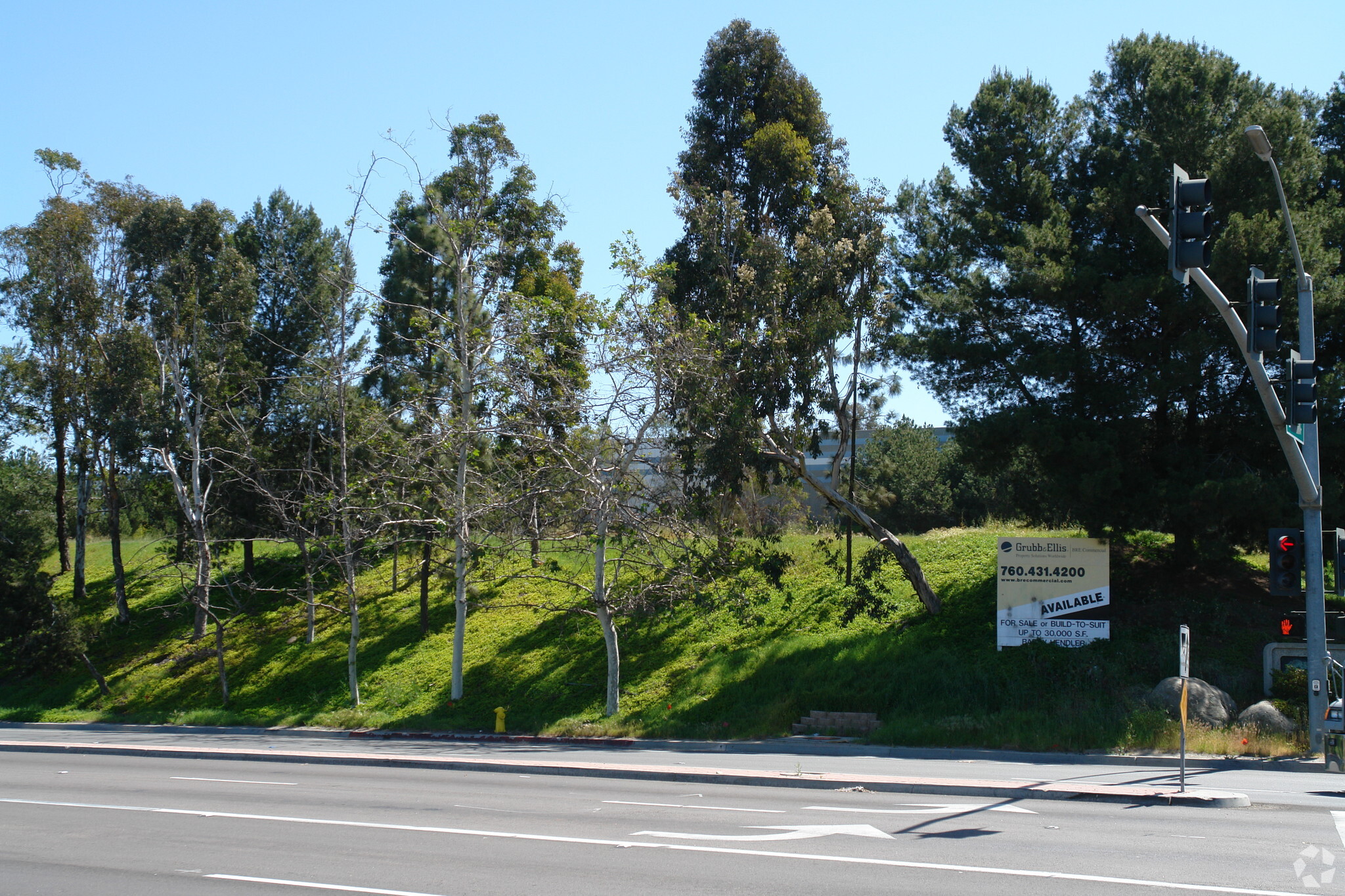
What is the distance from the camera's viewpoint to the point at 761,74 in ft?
89.0

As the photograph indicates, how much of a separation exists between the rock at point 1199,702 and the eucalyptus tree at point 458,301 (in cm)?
1448

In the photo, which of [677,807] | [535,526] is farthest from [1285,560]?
[535,526]

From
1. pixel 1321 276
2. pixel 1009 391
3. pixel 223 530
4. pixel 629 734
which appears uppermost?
pixel 1321 276

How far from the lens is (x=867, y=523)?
2427 cm

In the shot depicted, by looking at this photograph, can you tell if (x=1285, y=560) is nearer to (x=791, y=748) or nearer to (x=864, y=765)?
(x=864, y=765)

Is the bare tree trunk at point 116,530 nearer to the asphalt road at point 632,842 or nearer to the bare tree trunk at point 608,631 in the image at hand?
the bare tree trunk at point 608,631

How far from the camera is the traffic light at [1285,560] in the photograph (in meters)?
15.5

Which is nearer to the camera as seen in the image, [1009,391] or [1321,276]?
[1321,276]

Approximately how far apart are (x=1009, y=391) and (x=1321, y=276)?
671 centimetres

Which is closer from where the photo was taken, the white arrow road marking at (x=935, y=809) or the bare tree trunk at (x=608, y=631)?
the white arrow road marking at (x=935, y=809)

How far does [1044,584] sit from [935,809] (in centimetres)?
1156

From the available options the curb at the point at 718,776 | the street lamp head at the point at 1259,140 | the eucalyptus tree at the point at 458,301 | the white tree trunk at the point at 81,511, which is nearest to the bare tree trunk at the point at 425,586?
the eucalyptus tree at the point at 458,301

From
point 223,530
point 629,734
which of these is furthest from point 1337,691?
point 223,530

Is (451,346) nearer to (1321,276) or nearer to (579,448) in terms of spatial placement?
(579,448)
